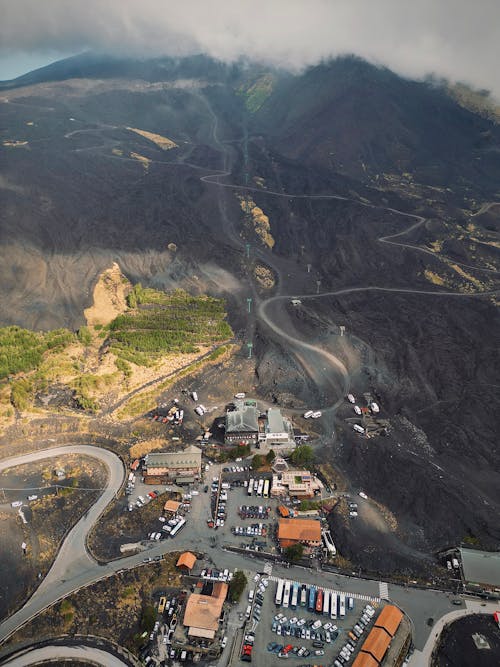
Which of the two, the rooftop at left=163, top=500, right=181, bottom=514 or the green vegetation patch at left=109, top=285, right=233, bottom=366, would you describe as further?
the green vegetation patch at left=109, top=285, right=233, bottom=366

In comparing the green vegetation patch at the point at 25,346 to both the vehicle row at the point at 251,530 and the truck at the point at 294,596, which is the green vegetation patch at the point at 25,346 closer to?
the vehicle row at the point at 251,530

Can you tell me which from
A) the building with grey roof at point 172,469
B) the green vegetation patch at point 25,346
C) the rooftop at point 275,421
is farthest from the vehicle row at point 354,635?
the green vegetation patch at point 25,346

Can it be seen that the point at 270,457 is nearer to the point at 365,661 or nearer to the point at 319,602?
the point at 319,602

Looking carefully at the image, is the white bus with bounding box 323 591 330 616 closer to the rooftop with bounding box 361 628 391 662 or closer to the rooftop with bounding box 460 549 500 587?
the rooftop with bounding box 361 628 391 662

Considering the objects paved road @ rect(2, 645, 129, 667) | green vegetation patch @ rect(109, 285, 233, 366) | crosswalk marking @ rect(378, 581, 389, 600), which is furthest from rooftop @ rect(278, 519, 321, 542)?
green vegetation patch @ rect(109, 285, 233, 366)

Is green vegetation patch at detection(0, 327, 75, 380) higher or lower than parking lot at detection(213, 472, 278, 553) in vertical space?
higher

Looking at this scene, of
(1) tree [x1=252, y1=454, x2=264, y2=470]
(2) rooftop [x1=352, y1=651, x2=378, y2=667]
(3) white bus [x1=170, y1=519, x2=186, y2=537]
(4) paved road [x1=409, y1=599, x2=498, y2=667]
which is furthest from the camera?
(1) tree [x1=252, y1=454, x2=264, y2=470]
